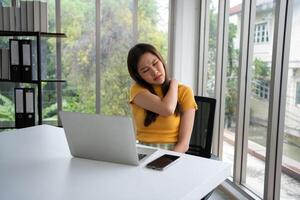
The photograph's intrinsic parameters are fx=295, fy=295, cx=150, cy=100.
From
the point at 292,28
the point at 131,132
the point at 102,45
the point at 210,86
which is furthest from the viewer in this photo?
the point at 102,45

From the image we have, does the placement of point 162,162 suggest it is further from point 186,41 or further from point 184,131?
point 186,41

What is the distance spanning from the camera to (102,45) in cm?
345

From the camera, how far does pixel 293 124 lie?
1910mm

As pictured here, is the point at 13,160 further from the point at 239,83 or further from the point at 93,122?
the point at 239,83

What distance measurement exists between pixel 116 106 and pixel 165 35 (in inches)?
40.6

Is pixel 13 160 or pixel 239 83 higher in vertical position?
pixel 239 83

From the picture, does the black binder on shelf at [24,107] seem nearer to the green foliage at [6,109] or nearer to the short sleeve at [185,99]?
the green foliage at [6,109]

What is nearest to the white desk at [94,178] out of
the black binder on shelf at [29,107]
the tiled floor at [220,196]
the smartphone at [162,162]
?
the smartphone at [162,162]

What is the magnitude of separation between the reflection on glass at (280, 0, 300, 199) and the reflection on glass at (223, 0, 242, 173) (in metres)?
0.71

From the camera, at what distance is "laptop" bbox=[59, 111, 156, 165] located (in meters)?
1.02

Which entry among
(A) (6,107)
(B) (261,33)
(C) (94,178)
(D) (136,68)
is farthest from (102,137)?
(A) (6,107)

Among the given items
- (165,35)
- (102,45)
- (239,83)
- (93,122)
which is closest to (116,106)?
(102,45)

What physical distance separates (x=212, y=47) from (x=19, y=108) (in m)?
2.11

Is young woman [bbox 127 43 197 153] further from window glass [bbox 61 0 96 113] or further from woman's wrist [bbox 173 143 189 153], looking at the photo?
window glass [bbox 61 0 96 113]
